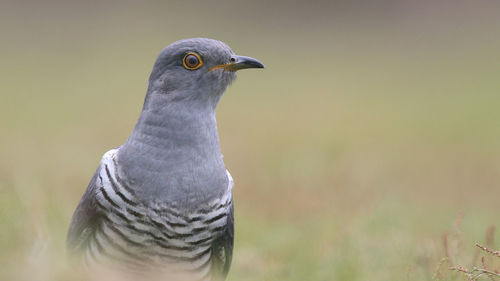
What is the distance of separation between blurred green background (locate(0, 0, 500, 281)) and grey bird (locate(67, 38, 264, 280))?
0.34 metres

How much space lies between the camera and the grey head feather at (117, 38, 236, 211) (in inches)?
156

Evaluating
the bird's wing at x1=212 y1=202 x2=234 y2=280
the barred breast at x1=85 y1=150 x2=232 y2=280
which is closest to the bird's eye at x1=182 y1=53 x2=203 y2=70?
the barred breast at x1=85 y1=150 x2=232 y2=280

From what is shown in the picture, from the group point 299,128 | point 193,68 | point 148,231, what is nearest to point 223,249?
point 148,231

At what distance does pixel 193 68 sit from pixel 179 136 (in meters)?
0.43

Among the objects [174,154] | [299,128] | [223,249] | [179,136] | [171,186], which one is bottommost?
[223,249]

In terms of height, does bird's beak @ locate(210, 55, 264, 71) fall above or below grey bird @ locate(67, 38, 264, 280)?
above

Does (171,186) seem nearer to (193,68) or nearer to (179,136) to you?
(179,136)

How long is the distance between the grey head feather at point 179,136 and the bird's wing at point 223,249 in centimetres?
30

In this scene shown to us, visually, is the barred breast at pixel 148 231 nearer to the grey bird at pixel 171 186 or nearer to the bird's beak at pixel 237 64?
the grey bird at pixel 171 186

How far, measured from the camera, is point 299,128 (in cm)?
1416

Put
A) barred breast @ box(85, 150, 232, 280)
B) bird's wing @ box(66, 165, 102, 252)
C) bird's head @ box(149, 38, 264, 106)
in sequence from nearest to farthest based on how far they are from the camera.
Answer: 1. barred breast @ box(85, 150, 232, 280)
2. bird's wing @ box(66, 165, 102, 252)
3. bird's head @ box(149, 38, 264, 106)

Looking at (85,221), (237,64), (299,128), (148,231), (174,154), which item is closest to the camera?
(148,231)

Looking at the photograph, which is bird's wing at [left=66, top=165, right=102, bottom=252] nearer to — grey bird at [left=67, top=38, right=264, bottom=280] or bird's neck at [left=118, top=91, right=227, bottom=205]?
grey bird at [left=67, top=38, right=264, bottom=280]

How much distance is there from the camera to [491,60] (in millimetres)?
25203
